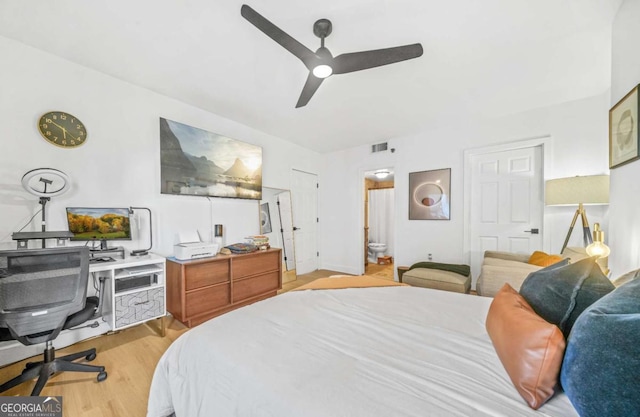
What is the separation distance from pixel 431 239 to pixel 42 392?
4.51 metres

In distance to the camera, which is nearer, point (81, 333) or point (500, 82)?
point (81, 333)

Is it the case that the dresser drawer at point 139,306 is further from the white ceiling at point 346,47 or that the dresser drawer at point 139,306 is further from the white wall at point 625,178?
the white wall at point 625,178

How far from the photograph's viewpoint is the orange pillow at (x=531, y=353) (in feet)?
2.36

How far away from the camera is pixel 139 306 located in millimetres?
2188

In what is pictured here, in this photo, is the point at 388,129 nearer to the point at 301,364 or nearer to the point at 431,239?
the point at 431,239

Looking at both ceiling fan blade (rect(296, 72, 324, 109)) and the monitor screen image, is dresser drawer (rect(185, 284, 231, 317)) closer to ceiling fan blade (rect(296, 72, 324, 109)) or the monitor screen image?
the monitor screen image

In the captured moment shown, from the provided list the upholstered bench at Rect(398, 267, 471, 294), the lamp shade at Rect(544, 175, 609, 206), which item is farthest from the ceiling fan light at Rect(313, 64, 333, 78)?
the lamp shade at Rect(544, 175, 609, 206)

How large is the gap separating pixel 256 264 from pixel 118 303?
4.89ft

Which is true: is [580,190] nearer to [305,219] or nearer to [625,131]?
[625,131]

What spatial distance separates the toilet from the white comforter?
4.40 metres

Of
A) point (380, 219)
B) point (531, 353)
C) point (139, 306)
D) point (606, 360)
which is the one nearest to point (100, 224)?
point (139, 306)

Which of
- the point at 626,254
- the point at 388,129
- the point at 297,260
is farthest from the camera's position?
the point at 297,260

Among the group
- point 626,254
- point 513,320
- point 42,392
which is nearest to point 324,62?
point 513,320

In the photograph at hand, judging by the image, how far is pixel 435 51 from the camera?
2051 mm
